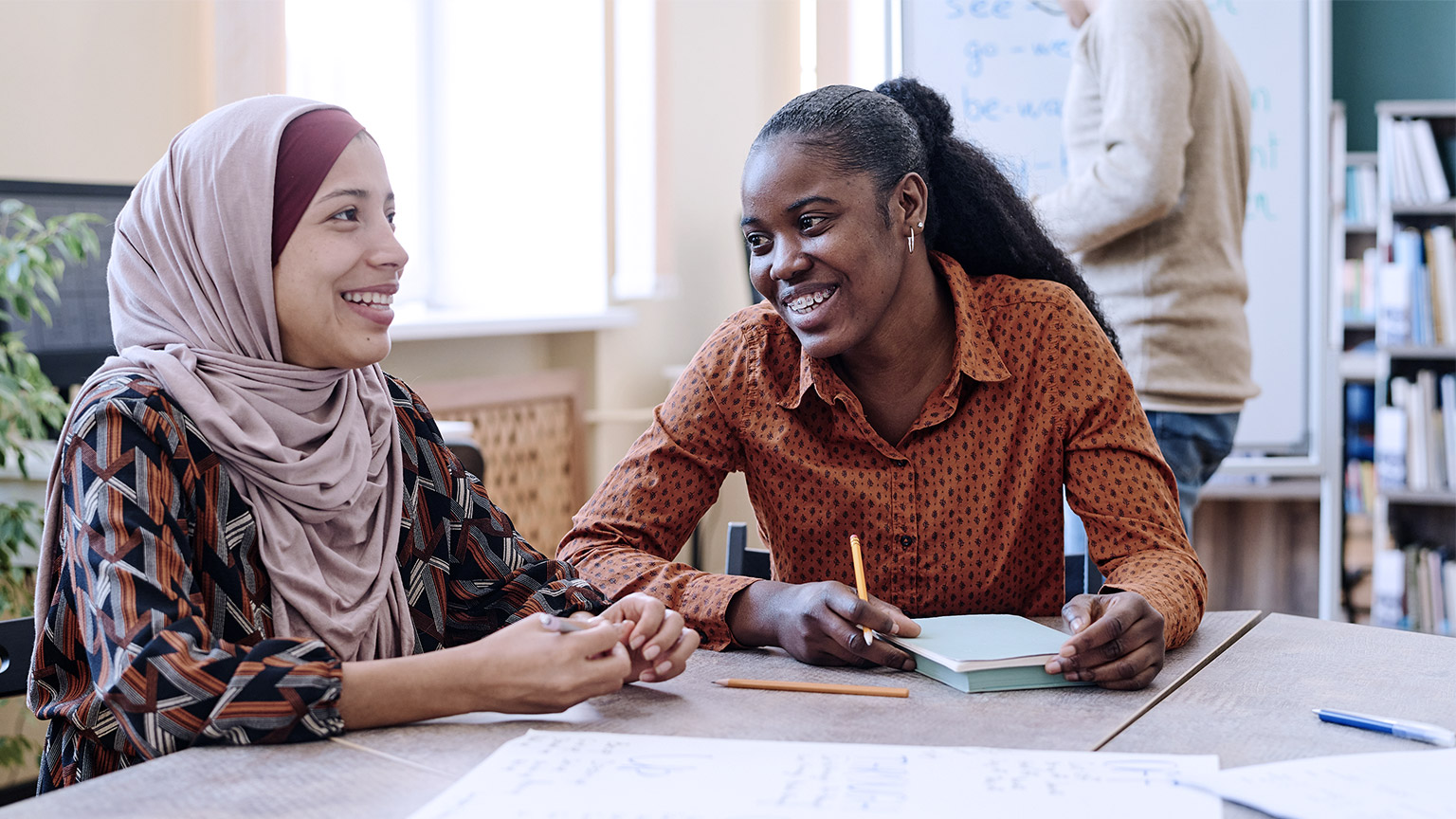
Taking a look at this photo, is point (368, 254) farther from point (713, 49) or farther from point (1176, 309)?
point (713, 49)

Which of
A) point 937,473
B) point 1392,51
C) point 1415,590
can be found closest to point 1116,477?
point 937,473

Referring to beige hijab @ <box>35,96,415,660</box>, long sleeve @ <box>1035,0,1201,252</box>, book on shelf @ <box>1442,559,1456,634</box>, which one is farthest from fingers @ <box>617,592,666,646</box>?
book on shelf @ <box>1442,559,1456,634</box>

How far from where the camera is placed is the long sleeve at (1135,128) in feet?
7.18

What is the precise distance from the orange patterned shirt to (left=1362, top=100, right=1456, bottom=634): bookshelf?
321 centimetres

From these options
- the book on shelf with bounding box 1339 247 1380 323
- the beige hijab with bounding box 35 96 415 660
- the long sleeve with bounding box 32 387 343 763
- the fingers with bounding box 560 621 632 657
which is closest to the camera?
the long sleeve with bounding box 32 387 343 763

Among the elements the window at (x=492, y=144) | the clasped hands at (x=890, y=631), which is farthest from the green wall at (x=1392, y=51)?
the clasped hands at (x=890, y=631)

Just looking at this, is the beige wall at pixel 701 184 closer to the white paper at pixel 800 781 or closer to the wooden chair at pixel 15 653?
the wooden chair at pixel 15 653

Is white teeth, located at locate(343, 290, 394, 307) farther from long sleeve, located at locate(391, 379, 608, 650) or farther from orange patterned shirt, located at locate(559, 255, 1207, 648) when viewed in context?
orange patterned shirt, located at locate(559, 255, 1207, 648)

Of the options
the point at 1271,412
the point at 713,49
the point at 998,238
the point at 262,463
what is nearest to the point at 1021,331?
the point at 998,238

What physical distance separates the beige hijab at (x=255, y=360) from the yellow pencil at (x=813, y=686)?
0.38 m

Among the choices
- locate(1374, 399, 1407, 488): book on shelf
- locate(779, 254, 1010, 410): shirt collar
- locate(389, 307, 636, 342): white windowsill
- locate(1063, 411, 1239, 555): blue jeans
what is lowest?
locate(1374, 399, 1407, 488): book on shelf

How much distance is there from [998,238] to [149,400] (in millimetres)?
1035

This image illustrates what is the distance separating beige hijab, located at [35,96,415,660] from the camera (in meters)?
1.16

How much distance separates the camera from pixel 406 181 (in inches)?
128
